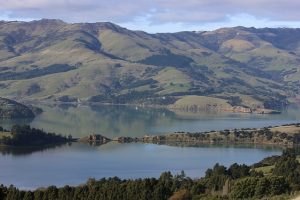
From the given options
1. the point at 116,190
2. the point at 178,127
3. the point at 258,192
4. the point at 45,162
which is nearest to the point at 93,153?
the point at 45,162

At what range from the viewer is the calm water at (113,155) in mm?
78312

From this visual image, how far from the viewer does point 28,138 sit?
108688mm

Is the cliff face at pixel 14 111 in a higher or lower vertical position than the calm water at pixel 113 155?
higher

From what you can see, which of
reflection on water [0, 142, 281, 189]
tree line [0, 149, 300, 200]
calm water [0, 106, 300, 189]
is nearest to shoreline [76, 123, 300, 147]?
reflection on water [0, 142, 281, 189]

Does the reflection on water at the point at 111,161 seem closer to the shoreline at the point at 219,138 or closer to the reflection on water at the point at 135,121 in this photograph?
the shoreline at the point at 219,138

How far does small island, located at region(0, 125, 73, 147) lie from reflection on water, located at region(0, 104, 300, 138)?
10.9m

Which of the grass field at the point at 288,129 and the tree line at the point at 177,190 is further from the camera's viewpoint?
the grass field at the point at 288,129

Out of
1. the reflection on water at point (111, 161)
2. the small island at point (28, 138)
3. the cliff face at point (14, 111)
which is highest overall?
the cliff face at point (14, 111)

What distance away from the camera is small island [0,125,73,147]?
105688 millimetres

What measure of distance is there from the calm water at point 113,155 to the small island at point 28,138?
4628 mm

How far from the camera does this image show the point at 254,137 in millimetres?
116250

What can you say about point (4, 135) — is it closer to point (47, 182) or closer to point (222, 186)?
point (47, 182)

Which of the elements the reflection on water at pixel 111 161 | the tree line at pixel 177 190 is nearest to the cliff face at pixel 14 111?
the reflection on water at pixel 111 161

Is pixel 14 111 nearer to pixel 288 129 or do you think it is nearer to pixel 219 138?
pixel 219 138
